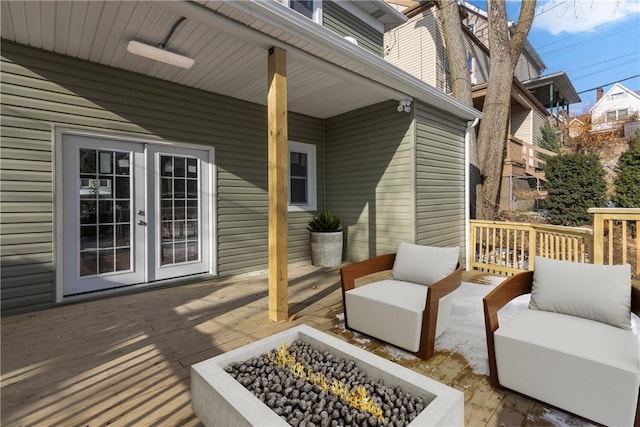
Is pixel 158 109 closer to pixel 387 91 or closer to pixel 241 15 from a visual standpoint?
pixel 241 15

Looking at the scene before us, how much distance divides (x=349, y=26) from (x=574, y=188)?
19.9 feet

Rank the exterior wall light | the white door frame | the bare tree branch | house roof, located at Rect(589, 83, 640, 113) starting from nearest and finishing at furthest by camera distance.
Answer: the white door frame
the exterior wall light
the bare tree branch
house roof, located at Rect(589, 83, 640, 113)

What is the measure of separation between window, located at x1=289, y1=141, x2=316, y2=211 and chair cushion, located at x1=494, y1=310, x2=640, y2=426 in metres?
4.30

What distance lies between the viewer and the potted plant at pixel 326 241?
5379 millimetres

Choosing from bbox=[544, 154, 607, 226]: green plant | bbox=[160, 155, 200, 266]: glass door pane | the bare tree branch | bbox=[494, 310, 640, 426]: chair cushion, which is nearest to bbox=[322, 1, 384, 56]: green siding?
the bare tree branch

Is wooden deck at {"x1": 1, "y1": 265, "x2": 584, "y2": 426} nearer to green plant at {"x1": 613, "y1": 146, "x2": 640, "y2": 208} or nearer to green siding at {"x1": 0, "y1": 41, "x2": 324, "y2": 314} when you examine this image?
green siding at {"x1": 0, "y1": 41, "x2": 324, "y2": 314}

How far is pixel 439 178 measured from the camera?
5.44 meters

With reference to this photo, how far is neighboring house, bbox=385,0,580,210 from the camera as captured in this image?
31.6ft

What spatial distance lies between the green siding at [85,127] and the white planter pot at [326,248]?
0.98 meters

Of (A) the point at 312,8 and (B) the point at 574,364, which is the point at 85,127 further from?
(B) the point at 574,364

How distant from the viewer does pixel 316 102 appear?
5.12 metres

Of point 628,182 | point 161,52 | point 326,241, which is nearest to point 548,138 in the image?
point 628,182

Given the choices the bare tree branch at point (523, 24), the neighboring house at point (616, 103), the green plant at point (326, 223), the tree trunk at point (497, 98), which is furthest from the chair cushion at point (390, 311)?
the neighboring house at point (616, 103)

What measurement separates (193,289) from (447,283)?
10.7ft
